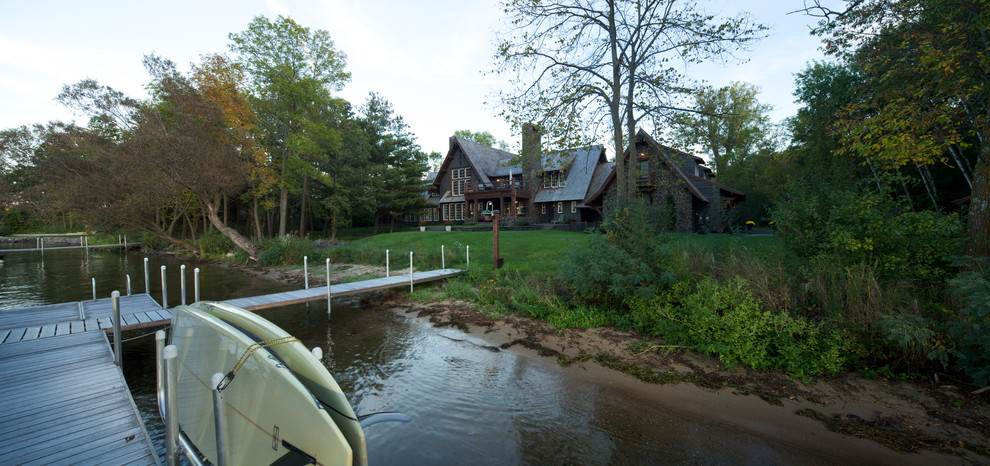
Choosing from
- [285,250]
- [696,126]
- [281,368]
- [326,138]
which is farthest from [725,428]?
[326,138]

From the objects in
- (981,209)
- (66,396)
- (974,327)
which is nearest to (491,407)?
(66,396)

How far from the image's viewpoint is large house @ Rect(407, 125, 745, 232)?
25.1 metres

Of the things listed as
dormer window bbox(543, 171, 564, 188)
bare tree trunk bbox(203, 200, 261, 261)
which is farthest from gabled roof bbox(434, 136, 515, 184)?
bare tree trunk bbox(203, 200, 261, 261)

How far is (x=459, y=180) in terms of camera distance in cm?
3984

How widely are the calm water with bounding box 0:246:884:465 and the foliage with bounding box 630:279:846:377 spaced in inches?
60.8

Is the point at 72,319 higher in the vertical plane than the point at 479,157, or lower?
lower

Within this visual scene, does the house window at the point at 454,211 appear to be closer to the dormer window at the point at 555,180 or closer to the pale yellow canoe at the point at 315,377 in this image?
the dormer window at the point at 555,180

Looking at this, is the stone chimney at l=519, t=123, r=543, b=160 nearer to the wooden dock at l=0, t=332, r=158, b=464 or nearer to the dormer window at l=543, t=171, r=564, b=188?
the wooden dock at l=0, t=332, r=158, b=464

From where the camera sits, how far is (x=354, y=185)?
102 ft

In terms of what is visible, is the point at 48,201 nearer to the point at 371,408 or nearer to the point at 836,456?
the point at 371,408

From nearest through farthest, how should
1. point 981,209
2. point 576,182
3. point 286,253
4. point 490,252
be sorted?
point 981,209 < point 490,252 < point 286,253 < point 576,182

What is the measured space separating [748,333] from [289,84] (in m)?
28.4

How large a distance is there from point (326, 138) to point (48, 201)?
14942 mm

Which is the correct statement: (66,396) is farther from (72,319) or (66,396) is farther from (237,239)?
(237,239)
